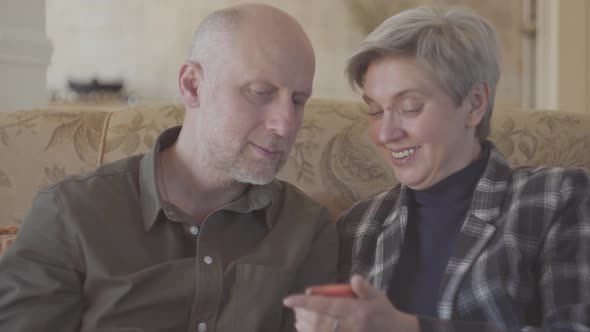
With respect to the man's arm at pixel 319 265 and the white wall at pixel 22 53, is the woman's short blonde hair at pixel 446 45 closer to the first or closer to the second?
the man's arm at pixel 319 265

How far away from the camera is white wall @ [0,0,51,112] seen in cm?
254

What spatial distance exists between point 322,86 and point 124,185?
342cm

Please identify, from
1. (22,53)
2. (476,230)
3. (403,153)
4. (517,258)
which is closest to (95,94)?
(22,53)

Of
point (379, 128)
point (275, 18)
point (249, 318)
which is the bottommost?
point (249, 318)

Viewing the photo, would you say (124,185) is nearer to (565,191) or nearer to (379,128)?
(379,128)

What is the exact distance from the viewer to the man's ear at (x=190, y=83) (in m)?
1.51

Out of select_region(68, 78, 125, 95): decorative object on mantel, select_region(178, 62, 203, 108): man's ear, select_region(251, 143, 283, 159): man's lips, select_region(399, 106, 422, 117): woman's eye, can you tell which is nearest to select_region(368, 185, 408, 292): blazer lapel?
select_region(399, 106, 422, 117): woman's eye

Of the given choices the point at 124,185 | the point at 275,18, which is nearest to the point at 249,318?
the point at 124,185

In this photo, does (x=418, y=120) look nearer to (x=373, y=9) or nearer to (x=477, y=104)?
(x=477, y=104)

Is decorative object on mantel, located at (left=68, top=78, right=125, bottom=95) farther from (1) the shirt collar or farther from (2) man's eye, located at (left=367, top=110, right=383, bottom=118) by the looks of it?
(2) man's eye, located at (left=367, top=110, right=383, bottom=118)

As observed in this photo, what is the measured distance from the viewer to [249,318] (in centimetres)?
139

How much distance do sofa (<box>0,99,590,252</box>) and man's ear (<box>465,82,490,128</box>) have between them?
342 millimetres

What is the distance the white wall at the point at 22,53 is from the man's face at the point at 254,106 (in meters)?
1.39

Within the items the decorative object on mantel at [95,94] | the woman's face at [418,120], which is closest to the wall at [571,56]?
the decorative object on mantel at [95,94]
